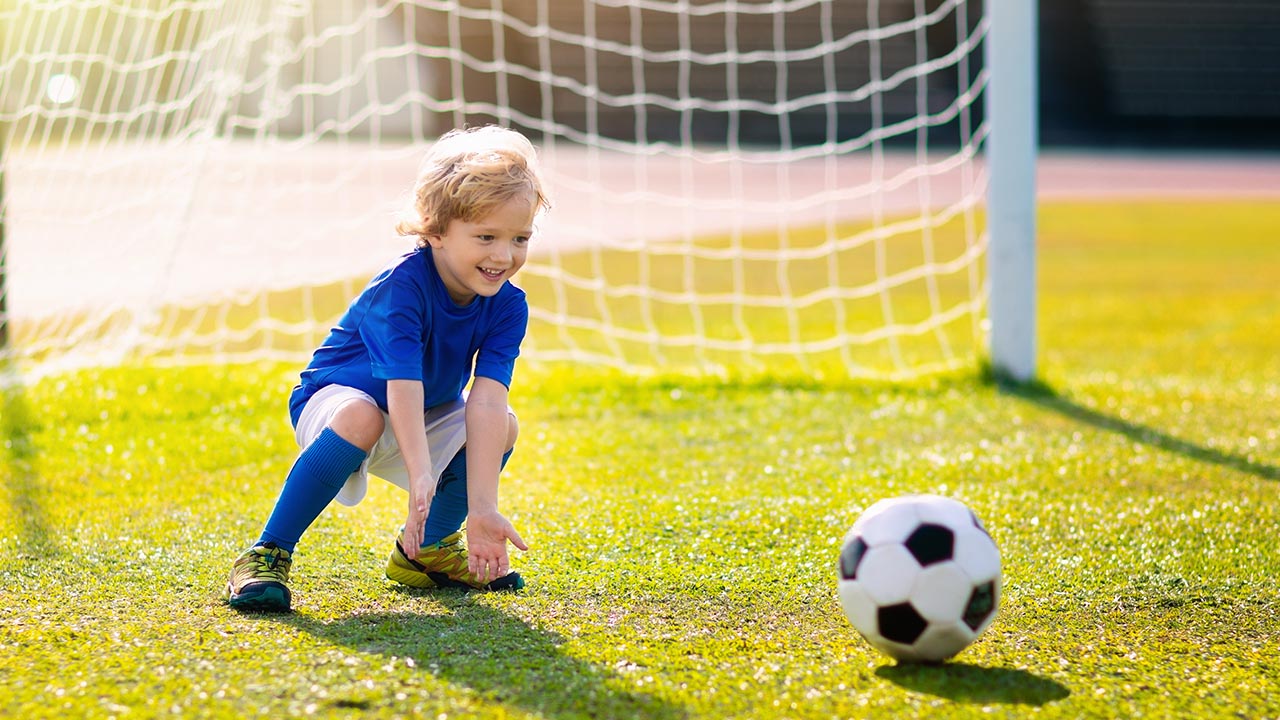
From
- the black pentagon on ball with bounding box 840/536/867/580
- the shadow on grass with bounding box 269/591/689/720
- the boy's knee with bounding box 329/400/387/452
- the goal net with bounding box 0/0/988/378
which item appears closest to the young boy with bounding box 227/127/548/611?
the boy's knee with bounding box 329/400/387/452

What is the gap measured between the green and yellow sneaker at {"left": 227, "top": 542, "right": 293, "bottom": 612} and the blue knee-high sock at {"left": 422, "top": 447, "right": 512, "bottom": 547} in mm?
324

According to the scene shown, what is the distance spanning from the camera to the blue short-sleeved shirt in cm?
253

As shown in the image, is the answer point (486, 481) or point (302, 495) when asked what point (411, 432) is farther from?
point (302, 495)

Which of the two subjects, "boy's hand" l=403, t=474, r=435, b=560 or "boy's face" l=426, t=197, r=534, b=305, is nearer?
"boy's hand" l=403, t=474, r=435, b=560

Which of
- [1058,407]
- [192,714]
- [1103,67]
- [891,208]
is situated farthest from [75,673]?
[1103,67]

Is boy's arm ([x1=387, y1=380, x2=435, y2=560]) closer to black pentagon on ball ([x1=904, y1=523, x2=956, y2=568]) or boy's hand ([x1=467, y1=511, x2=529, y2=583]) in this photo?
boy's hand ([x1=467, y1=511, x2=529, y2=583])

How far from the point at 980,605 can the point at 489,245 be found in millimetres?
1153

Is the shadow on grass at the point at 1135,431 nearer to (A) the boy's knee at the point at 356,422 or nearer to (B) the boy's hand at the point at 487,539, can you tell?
(B) the boy's hand at the point at 487,539

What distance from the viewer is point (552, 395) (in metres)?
4.98

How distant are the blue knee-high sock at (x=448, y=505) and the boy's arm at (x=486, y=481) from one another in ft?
0.59

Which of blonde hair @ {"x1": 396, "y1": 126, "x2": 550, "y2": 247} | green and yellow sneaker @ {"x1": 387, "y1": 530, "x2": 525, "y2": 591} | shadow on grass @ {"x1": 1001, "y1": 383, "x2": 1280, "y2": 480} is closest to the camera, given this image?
blonde hair @ {"x1": 396, "y1": 126, "x2": 550, "y2": 247}

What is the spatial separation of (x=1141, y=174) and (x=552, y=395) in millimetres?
14815

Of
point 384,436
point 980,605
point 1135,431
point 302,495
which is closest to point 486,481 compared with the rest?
point 384,436

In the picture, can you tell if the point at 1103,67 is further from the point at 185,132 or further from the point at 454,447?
the point at 454,447
